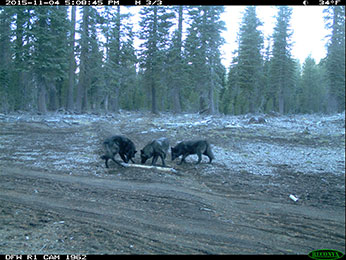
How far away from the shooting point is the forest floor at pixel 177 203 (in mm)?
4215

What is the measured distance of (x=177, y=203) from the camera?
6.11 meters

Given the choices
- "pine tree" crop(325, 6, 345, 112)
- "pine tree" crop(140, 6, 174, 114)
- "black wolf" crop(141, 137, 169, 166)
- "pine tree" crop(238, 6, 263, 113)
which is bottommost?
"black wolf" crop(141, 137, 169, 166)

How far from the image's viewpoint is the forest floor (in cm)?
421

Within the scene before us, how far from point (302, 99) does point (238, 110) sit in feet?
85.1

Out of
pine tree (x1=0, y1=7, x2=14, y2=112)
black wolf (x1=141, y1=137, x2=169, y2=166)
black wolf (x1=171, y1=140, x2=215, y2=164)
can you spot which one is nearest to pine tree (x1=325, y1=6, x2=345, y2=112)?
black wolf (x1=171, y1=140, x2=215, y2=164)

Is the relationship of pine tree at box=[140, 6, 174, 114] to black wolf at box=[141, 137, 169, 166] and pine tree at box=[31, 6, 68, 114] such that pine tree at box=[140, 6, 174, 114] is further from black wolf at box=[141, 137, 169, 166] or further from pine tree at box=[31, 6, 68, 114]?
black wolf at box=[141, 137, 169, 166]

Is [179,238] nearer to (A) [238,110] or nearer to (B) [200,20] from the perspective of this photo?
(B) [200,20]

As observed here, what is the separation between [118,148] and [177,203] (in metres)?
4.38

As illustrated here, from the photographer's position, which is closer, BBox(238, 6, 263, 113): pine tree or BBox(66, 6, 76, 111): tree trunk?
BBox(238, 6, 263, 113): pine tree

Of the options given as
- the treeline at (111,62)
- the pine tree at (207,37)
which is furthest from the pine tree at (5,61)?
the pine tree at (207,37)

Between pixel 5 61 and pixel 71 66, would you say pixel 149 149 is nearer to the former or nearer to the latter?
pixel 5 61

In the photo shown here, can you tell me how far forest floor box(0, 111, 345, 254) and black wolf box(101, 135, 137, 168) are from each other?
479 millimetres

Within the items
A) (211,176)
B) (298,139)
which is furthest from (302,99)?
(211,176)

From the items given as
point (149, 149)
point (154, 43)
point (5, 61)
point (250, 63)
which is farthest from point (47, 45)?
point (149, 149)
